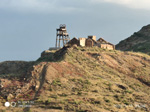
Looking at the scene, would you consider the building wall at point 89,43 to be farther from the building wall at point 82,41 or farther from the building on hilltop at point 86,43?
the building wall at point 82,41

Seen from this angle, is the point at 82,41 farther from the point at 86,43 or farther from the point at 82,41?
the point at 86,43

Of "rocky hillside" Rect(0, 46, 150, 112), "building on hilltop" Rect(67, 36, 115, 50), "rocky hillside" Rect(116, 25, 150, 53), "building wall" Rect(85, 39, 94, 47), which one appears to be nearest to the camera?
"rocky hillside" Rect(0, 46, 150, 112)

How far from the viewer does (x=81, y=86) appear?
31.7m

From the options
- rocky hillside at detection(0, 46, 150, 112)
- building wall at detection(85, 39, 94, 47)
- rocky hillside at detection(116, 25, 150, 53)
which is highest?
rocky hillside at detection(116, 25, 150, 53)

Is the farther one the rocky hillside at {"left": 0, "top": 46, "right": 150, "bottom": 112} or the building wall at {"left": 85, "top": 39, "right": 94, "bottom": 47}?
the building wall at {"left": 85, "top": 39, "right": 94, "bottom": 47}

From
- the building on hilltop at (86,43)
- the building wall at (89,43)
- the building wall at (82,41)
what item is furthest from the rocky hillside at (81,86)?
the building wall at (89,43)

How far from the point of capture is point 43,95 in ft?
94.1

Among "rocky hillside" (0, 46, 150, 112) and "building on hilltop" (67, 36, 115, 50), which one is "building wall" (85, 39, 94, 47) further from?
"rocky hillside" (0, 46, 150, 112)

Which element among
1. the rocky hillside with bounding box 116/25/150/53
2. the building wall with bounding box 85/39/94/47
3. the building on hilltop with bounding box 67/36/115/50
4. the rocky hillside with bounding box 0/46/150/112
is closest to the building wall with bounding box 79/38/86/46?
the building on hilltop with bounding box 67/36/115/50

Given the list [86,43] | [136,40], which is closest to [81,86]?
[86,43]

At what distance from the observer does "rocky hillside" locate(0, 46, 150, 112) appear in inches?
1083

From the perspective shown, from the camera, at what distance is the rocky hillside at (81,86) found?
90.3ft

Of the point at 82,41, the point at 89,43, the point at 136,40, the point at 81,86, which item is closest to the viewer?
the point at 81,86

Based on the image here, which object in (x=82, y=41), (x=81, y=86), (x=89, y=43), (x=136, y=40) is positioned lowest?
(x=81, y=86)
